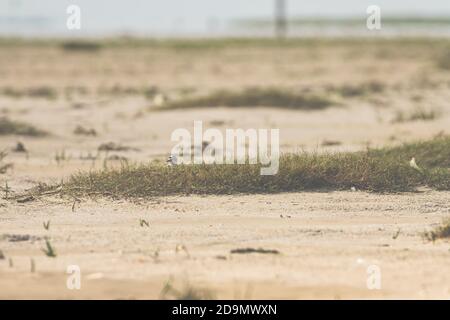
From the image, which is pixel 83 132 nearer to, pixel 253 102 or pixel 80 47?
pixel 253 102

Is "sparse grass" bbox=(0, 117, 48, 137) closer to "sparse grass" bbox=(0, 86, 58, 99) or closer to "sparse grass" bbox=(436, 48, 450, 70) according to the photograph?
"sparse grass" bbox=(0, 86, 58, 99)

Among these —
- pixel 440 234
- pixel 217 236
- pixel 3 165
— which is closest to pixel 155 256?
pixel 217 236

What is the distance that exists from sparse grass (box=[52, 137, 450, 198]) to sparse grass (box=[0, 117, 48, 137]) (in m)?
4.38

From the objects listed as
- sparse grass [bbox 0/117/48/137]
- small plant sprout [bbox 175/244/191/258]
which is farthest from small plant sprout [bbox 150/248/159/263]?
sparse grass [bbox 0/117/48/137]

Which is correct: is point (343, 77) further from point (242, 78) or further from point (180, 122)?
point (180, 122)

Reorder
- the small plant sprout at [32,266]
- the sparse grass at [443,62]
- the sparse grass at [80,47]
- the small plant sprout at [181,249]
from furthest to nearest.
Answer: the sparse grass at [80,47], the sparse grass at [443,62], the small plant sprout at [181,249], the small plant sprout at [32,266]

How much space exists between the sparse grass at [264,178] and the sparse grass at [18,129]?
4.38 meters

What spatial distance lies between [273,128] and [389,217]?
6.14m

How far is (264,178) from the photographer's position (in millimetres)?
7957

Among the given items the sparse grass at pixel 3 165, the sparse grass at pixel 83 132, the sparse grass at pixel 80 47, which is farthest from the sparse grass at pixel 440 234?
the sparse grass at pixel 80 47

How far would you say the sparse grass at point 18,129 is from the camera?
12.3m

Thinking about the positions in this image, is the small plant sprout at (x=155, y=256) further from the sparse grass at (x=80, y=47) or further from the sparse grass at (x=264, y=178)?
the sparse grass at (x=80, y=47)

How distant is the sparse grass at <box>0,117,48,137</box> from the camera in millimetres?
12336
